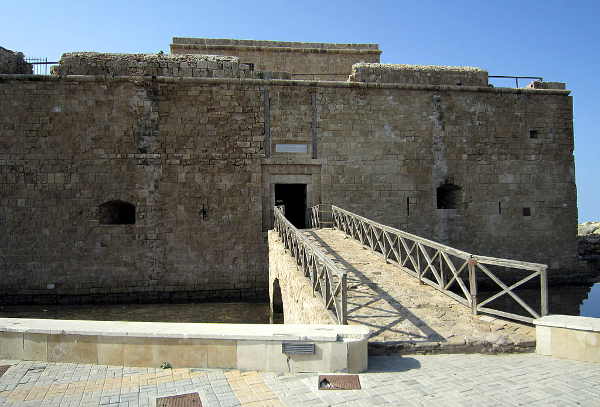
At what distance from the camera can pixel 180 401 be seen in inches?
134

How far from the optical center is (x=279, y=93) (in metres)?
12.3

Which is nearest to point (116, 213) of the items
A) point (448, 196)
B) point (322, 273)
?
point (322, 273)

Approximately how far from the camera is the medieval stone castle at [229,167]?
11.4 meters

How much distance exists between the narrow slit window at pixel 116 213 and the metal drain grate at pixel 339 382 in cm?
954

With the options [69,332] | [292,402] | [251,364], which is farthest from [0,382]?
[292,402]

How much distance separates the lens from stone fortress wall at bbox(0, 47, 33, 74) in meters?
11.6

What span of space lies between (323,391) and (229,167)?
29.7 feet

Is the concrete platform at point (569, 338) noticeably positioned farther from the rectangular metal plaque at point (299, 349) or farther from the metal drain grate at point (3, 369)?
the metal drain grate at point (3, 369)

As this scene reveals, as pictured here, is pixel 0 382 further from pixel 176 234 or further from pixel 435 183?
pixel 435 183

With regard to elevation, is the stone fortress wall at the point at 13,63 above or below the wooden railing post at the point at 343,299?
above

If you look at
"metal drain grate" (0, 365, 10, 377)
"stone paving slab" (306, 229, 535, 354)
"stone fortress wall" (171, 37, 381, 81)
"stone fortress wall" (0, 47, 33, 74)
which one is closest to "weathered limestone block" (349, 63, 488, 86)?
"stone fortress wall" (171, 37, 381, 81)

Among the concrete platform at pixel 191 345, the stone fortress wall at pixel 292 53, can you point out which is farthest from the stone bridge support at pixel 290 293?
the stone fortress wall at pixel 292 53

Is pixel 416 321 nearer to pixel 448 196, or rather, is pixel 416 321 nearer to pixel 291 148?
pixel 291 148

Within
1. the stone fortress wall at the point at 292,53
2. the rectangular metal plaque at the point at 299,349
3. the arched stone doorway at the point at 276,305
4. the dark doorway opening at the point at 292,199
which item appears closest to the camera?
the rectangular metal plaque at the point at 299,349
